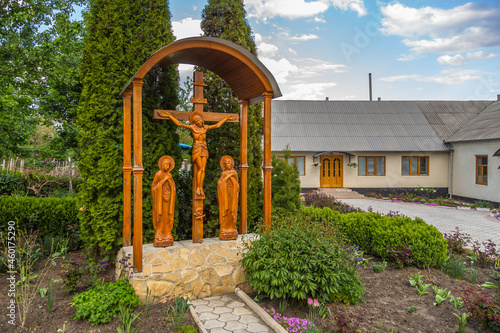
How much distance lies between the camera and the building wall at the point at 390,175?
717 inches

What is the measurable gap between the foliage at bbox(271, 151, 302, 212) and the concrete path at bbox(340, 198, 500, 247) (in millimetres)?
5491

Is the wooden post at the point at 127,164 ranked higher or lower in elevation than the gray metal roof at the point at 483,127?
lower

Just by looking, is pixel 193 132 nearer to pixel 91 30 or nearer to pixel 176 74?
pixel 176 74

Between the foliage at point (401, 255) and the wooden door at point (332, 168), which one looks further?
the wooden door at point (332, 168)

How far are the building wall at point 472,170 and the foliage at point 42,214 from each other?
16293 mm

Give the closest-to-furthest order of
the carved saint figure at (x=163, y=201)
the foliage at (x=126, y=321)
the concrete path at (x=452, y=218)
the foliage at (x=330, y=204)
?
1. the foliage at (x=126, y=321)
2. the carved saint figure at (x=163, y=201)
3. the concrete path at (x=452, y=218)
4. the foliage at (x=330, y=204)

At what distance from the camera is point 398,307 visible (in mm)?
4234

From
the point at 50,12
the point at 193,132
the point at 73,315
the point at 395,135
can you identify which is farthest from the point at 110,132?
the point at 395,135

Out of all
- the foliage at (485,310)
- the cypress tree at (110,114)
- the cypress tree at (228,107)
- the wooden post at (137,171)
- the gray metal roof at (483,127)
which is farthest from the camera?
the gray metal roof at (483,127)

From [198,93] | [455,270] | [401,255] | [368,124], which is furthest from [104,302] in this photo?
[368,124]

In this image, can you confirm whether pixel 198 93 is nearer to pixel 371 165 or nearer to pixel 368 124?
pixel 371 165

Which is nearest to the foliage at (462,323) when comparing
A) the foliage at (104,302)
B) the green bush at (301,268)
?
the green bush at (301,268)

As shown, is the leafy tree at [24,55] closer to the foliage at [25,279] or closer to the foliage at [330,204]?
the foliage at [25,279]

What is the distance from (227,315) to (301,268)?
3.56 ft
